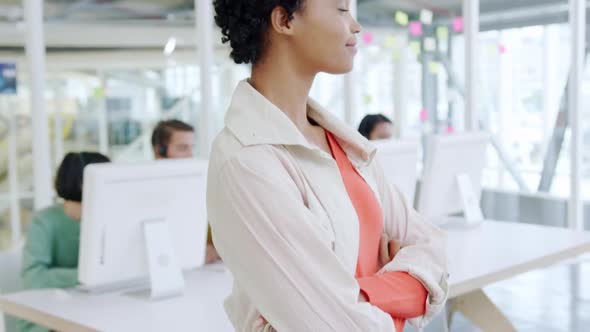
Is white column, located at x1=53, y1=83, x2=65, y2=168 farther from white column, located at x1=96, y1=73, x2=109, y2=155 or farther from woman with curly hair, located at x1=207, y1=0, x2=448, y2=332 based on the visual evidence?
woman with curly hair, located at x1=207, y1=0, x2=448, y2=332

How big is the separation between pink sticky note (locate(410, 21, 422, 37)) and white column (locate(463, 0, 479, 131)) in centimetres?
49

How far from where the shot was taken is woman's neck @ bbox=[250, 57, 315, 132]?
122 cm

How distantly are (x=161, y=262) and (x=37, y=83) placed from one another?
1840 mm

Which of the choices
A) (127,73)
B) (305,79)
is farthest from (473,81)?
(305,79)

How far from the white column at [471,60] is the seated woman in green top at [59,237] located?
390 cm

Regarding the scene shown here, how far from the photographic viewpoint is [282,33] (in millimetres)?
1188

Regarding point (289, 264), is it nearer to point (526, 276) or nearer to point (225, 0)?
point (225, 0)

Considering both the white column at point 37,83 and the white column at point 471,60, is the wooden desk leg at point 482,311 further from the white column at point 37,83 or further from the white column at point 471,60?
the white column at point 471,60

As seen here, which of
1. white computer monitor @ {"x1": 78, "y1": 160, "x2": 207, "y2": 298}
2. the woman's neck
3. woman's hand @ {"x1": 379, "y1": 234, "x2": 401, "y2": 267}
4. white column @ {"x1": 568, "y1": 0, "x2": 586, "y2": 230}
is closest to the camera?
the woman's neck

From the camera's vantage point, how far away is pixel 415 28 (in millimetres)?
6359

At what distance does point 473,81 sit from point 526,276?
1671 mm

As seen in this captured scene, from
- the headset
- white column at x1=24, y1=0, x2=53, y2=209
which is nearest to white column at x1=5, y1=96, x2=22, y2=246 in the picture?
white column at x1=24, y1=0, x2=53, y2=209

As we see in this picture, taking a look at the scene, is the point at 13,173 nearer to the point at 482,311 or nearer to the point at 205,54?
the point at 205,54

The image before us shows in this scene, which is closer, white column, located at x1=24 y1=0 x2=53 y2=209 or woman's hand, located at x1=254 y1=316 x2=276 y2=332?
woman's hand, located at x1=254 y1=316 x2=276 y2=332
